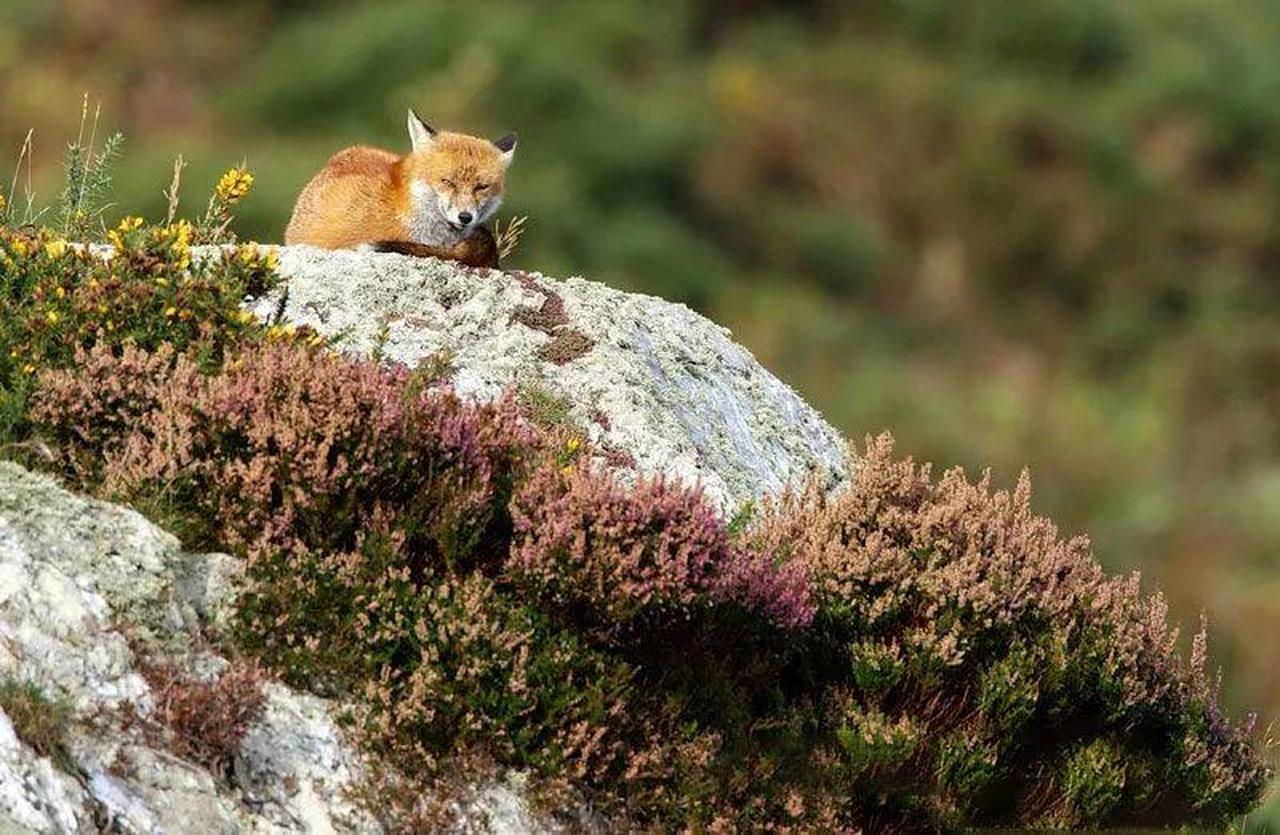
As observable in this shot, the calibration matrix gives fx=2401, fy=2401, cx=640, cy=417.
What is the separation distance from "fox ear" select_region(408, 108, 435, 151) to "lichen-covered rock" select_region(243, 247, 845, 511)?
1.06 meters

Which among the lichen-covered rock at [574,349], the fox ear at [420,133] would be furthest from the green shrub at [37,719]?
the fox ear at [420,133]

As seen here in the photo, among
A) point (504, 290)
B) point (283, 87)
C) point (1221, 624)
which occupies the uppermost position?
point (283, 87)

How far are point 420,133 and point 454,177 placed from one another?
0.42 m

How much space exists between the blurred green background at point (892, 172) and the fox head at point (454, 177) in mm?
17719

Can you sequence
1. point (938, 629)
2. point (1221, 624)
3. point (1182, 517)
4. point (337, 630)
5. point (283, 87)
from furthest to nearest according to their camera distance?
1. point (283, 87)
2. point (1182, 517)
3. point (1221, 624)
4. point (938, 629)
5. point (337, 630)

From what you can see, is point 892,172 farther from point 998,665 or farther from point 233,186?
point 998,665

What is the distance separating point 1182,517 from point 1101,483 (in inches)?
45.4

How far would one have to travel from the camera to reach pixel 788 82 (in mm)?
51719

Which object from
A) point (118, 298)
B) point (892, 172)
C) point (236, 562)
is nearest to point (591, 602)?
point (236, 562)

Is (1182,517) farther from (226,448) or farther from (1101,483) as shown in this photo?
(226,448)

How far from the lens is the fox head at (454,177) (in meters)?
10.7

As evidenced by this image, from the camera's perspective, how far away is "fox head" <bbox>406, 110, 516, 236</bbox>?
10.7 m

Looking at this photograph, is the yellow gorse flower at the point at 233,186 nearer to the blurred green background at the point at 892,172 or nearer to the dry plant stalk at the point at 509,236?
the dry plant stalk at the point at 509,236

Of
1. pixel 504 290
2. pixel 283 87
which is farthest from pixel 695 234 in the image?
pixel 504 290
